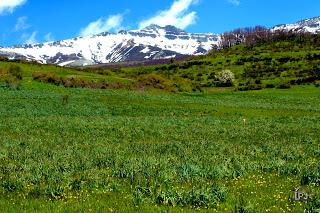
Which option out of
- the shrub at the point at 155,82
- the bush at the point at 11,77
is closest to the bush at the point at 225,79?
the shrub at the point at 155,82

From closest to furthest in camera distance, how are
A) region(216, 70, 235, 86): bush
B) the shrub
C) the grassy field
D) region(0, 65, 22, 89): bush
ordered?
the grassy field < region(0, 65, 22, 89): bush < the shrub < region(216, 70, 235, 86): bush

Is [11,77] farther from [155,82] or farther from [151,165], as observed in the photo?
[151,165]

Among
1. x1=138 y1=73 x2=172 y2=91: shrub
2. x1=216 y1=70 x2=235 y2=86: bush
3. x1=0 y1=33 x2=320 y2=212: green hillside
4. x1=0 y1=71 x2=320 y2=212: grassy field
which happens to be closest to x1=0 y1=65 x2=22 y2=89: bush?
x1=0 y1=33 x2=320 y2=212: green hillside

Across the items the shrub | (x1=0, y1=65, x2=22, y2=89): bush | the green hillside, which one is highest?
(x1=0, y1=65, x2=22, y2=89): bush

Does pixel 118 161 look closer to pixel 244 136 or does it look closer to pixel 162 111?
pixel 244 136

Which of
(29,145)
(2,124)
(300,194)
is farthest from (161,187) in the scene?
(2,124)

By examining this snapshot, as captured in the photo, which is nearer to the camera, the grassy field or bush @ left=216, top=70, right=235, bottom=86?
the grassy field

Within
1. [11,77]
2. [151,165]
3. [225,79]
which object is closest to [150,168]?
[151,165]

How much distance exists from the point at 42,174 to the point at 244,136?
20.2 m

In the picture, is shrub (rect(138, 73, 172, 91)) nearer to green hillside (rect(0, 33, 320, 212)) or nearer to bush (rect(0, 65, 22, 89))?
bush (rect(0, 65, 22, 89))

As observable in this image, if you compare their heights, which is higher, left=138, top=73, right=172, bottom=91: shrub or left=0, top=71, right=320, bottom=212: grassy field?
left=138, top=73, right=172, bottom=91: shrub

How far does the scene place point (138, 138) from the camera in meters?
32.5

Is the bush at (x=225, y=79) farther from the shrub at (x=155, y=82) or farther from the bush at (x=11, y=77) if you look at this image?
the bush at (x=11, y=77)

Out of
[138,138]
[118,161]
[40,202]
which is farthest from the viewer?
[138,138]
